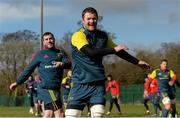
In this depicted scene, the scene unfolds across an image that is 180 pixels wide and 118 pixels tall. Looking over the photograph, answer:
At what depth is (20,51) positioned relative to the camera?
75.9 metres

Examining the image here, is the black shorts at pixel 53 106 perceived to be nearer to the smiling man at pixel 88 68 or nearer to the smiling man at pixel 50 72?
the smiling man at pixel 50 72

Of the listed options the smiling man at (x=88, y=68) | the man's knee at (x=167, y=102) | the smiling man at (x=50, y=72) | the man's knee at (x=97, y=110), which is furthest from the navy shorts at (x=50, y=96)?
the man's knee at (x=167, y=102)

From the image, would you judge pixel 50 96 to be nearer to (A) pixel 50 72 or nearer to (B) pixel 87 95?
(A) pixel 50 72

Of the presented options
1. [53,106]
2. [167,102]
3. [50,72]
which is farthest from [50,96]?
[167,102]

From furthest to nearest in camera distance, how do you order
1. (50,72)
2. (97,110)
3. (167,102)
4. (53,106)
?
(167,102) → (50,72) → (53,106) → (97,110)

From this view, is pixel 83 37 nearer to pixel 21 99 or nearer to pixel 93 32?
pixel 93 32

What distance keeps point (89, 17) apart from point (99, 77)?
886 millimetres

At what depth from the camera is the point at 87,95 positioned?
25.4ft

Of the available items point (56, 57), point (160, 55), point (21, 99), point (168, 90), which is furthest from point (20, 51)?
point (56, 57)

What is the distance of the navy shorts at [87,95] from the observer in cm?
770

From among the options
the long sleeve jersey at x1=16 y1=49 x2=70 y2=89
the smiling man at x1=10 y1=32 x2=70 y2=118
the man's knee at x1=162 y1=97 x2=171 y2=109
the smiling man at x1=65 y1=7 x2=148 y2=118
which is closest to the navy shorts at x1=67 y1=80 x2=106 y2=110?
the smiling man at x1=65 y1=7 x2=148 y2=118

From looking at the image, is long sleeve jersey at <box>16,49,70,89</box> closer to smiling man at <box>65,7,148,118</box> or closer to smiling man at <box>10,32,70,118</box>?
smiling man at <box>10,32,70,118</box>

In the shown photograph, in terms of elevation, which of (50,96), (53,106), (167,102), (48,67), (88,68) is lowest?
(167,102)

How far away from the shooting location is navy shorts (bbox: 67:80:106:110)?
303 inches
